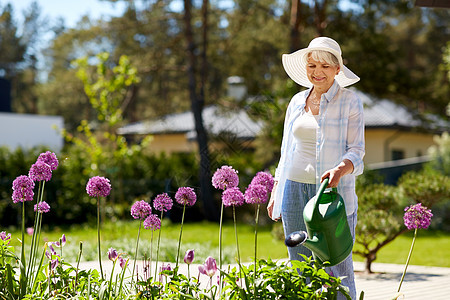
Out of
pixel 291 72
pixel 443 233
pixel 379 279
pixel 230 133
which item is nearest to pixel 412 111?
pixel 443 233

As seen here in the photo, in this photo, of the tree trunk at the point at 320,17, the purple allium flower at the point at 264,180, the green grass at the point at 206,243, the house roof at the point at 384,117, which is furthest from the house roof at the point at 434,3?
the house roof at the point at 384,117

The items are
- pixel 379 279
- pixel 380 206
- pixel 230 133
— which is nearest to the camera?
pixel 379 279

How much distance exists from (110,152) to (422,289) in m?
8.00

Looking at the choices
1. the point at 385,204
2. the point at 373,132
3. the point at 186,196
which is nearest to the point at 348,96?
the point at 186,196

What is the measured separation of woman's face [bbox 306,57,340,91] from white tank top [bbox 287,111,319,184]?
0.18 meters

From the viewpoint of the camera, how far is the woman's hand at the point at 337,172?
111 inches

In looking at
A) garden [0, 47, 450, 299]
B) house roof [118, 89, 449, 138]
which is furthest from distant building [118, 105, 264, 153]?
garden [0, 47, 450, 299]

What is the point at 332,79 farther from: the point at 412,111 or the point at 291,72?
the point at 412,111

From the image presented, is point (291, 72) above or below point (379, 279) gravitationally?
above

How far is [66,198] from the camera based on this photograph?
13.3m

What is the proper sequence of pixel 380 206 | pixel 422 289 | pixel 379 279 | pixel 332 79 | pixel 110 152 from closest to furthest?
1. pixel 332 79
2. pixel 422 289
3. pixel 379 279
4. pixel 380 206
5. pixel 110 152

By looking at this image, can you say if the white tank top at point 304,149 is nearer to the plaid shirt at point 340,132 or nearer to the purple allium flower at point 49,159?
the plaid shirt at point 340,132

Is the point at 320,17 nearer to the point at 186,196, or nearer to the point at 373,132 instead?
A: the point at 373,132

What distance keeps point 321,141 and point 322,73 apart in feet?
1.18
